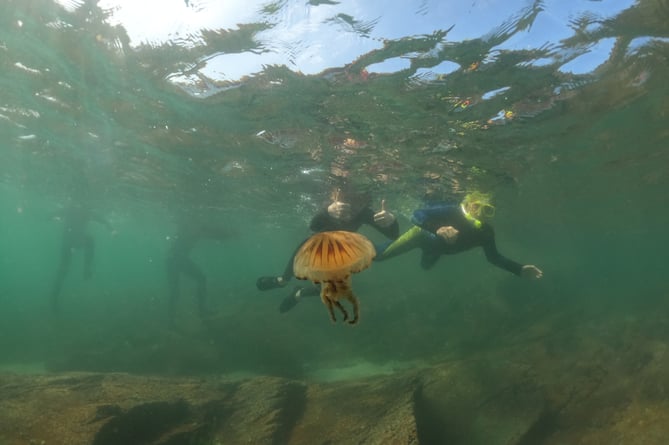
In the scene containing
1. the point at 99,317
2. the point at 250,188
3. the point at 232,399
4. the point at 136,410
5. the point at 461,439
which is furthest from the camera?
the point at 99,317

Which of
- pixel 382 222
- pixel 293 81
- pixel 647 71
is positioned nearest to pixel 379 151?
pixel 382 222

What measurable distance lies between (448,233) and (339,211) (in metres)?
3.36

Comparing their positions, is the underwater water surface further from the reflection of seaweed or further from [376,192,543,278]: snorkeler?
[376,192,543,278]: snorkeler

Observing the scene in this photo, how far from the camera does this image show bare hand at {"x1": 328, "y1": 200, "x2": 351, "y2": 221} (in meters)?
11.3

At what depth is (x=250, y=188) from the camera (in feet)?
70.6

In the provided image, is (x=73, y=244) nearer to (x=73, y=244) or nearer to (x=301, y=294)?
(x=73, y=244)

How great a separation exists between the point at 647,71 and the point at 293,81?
31.2ft

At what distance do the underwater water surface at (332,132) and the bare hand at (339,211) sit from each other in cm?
273

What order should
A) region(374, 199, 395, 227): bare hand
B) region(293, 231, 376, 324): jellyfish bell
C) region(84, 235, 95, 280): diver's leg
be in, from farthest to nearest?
region(84, 235, 95, 280): diver's leg < region(374, 199, 395, 227): bare hand < region(293, 231, 376, 324): jellyfish bell

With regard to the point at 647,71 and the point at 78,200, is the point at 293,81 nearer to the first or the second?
the point at 647,71

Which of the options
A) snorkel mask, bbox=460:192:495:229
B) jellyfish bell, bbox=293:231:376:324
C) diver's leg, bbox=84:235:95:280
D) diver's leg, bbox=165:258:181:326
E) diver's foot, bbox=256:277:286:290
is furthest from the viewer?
diver's leg, bbox=84:235:95:280

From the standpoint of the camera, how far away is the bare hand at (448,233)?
10179 millimetres

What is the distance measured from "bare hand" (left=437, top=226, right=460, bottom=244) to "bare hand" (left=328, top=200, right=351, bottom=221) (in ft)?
9.69

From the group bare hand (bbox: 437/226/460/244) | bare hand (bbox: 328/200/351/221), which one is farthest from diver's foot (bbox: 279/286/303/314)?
bare hand (bbox: 437/226/460/244)
